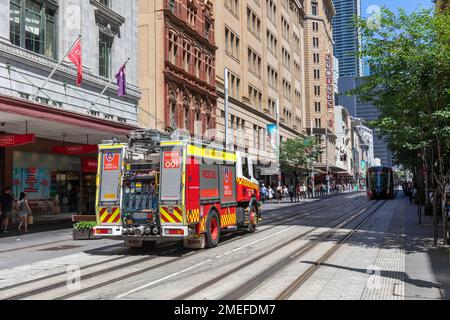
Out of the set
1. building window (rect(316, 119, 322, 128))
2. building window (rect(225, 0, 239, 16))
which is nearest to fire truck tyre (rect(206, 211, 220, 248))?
building window (rect(225, 0, 239, 16))

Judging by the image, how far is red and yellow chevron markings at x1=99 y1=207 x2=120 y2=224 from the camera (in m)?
13.5

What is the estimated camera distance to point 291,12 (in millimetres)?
78375

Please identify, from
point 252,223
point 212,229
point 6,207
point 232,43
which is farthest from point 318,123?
point 212,229

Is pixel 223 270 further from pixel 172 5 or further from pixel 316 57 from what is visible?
pixel 316 57

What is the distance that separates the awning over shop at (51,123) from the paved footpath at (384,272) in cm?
1182

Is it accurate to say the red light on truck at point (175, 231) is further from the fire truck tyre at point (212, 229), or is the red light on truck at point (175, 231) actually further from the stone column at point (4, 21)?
the stone column at point (4, 21)

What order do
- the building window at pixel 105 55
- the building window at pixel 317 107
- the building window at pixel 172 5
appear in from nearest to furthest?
the building window at pixel 105 55 → the building window at pixel 172 5 → the building window at pixel 317 107

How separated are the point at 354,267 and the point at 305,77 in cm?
8735

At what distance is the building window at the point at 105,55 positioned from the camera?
28.9 metres

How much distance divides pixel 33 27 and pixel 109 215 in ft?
46.5

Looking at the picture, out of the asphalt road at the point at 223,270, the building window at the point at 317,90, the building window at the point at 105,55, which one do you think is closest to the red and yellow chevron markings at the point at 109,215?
the asphalt road at the point at 223,270

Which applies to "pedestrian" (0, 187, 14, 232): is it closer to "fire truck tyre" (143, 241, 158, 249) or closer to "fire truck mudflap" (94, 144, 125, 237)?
"fire truck tyre" (143, 241, 158, 249)
